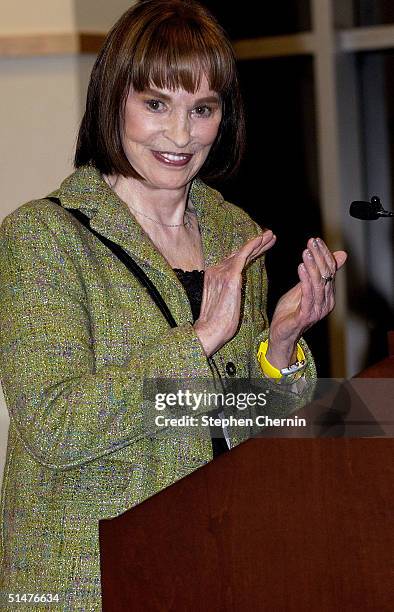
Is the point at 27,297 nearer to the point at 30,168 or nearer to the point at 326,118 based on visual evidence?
the point at 30,168

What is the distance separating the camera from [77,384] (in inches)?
47.9

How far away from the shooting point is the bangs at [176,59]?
138 centimetres

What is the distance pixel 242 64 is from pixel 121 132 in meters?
2.49

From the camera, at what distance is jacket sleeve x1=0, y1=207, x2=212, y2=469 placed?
3.93 ft

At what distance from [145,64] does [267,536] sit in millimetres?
649

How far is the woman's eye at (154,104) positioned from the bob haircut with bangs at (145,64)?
0.02 meters

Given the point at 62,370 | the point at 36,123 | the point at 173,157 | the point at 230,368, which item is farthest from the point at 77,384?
the point at 36,123

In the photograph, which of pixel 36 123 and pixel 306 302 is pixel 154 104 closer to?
pixel 306 302

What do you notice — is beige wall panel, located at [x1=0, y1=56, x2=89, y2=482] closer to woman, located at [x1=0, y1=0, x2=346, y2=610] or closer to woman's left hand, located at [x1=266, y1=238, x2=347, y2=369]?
woman, located at [x1=0, y1=0, x2=346, y2=610]

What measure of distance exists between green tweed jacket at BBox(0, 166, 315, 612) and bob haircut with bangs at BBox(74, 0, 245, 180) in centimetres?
10

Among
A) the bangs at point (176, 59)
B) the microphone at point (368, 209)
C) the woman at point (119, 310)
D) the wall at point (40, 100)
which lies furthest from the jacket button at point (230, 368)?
the wall at point (40, 100)

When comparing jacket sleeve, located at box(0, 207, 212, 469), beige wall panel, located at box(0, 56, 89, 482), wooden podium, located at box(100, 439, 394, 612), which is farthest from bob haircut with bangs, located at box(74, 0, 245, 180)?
beige wall panel, located at box(0, 56, 89, 482)

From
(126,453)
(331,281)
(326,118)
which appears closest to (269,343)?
(331,281)

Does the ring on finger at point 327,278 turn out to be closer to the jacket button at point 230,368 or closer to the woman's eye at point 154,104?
the jacket button at point 230,368
